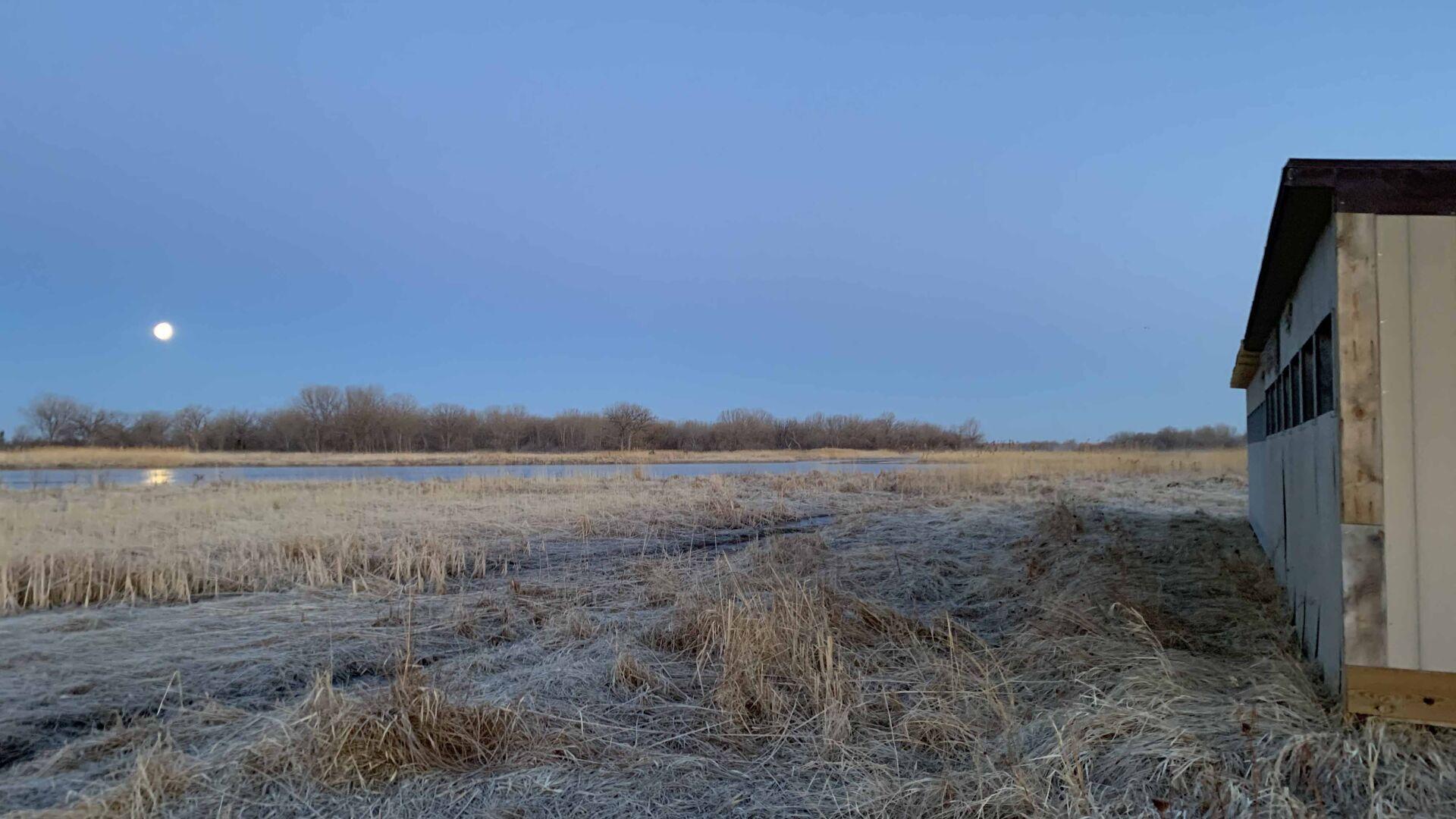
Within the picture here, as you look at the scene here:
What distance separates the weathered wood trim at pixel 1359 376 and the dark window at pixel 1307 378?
1435 mm

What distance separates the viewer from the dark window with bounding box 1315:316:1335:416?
14.0 feet

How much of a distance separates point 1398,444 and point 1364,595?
707mm

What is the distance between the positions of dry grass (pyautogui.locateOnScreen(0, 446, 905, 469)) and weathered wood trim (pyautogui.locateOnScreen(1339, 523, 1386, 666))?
35694mm

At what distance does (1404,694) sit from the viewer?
3.52m

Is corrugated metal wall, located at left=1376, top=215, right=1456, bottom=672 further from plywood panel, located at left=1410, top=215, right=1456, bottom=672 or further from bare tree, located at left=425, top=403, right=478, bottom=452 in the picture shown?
bare tree, located at left=425, top=403, right=478, bottom=452

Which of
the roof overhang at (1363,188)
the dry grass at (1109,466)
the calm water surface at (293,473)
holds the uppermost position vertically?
the roof overhang at (1363,188)

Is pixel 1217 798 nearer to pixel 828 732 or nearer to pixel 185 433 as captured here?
pixel 828 732

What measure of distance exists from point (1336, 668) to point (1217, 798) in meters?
1.36

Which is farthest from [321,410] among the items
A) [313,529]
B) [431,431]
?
[313,529]

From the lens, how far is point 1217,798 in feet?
10.3

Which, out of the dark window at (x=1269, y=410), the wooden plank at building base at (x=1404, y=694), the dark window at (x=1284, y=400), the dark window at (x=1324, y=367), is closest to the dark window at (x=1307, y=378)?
the dark window at (x=1324, y=367)

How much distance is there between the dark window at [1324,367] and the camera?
428 centimetres

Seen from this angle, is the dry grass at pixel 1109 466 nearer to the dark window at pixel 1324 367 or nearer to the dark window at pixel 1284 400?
the dark window at pixel 1284 400

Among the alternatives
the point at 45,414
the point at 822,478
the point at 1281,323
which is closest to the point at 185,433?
the point at 45,414
